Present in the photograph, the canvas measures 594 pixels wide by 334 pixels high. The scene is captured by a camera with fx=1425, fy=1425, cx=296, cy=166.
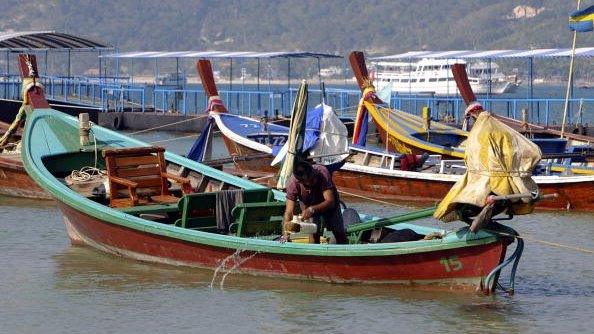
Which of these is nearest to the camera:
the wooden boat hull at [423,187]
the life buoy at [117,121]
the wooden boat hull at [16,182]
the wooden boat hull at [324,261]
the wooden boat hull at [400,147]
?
the wooden boat hull at [324,261]

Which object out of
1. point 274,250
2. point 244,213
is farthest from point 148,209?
point 274,250

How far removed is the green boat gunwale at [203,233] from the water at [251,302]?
550 millimetres

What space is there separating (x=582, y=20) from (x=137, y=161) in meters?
13.0

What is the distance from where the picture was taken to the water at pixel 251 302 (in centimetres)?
1538

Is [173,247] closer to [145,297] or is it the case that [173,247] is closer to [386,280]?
[145,297]

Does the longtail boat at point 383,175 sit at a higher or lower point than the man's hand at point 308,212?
lower

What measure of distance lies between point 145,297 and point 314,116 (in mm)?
5028

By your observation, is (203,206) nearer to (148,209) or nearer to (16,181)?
(148,209)

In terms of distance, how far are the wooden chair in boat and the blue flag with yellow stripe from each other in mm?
12166

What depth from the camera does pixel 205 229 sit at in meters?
18.4

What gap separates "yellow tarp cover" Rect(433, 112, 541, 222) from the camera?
15.2 meters

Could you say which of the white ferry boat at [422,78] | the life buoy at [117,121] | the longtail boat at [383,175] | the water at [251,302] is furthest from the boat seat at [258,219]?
the white ferry boat at [422,78]

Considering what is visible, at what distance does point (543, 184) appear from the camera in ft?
80.8

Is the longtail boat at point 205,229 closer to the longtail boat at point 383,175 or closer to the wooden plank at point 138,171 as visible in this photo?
the wooden plank at point 138,171
